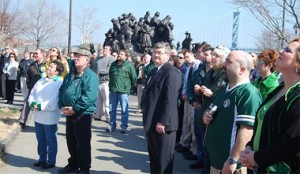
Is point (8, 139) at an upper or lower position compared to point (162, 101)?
lower

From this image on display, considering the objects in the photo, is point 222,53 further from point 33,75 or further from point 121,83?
point 33,75

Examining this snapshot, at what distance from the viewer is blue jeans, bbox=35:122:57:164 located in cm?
634

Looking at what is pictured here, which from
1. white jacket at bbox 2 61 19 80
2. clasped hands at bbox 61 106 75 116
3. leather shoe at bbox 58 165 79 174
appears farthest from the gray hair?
white jacket at bbox 2 61 19 80

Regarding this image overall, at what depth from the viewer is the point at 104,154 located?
24.4ft

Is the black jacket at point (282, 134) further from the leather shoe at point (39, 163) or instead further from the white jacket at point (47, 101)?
the leather shoe at point (39, 163)

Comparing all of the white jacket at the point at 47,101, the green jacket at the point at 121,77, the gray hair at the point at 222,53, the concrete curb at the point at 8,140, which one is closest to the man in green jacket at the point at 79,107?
the white jacket at the point at 47,101

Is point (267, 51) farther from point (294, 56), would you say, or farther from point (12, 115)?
point (12, 115)

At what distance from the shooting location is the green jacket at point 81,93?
5832 mm

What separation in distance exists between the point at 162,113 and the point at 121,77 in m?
4.39

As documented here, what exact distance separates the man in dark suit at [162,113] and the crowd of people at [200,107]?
13mm

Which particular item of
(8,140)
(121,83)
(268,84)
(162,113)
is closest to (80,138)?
(162,113)

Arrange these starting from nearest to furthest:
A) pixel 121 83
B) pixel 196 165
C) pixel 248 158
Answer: pixel 248 158 → pixel 196 165 → pixel 121 83

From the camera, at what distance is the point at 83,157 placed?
19.6 ft

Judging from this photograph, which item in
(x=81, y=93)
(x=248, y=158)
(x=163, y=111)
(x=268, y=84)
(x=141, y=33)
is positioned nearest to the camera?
(x=248, y=158)
